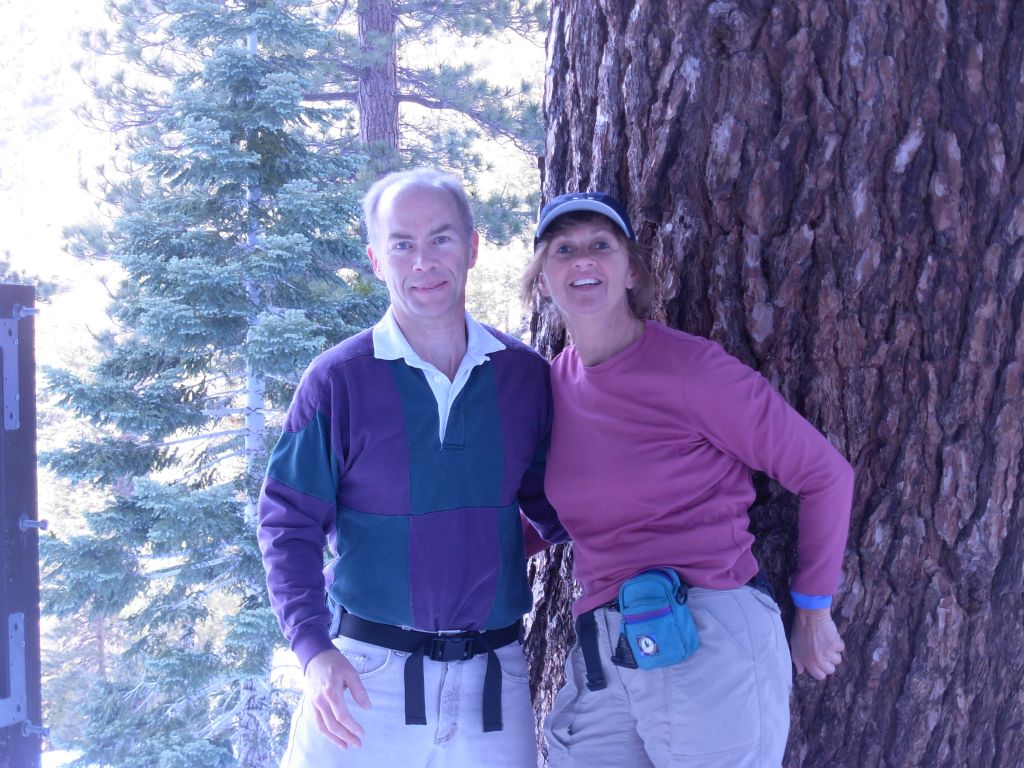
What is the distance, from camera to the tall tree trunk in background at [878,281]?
1894 millimetres

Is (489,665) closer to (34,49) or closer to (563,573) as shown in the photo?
(563,573)

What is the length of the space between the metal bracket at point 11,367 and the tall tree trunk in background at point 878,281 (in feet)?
8.78

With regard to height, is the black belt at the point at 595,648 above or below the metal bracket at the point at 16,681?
above

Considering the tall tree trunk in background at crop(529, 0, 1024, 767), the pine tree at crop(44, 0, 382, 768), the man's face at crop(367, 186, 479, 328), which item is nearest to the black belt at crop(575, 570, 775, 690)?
the tall tree trunk in background at crop(529, 0, 1024, 767)

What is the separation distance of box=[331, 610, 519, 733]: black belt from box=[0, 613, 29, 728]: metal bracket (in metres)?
2.46

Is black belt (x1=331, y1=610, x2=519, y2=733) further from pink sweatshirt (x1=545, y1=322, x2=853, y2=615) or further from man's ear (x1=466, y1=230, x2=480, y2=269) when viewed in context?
man's ear (x1=466, y1=230, x2=480, y2=269)

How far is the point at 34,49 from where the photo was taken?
1866 centimetres

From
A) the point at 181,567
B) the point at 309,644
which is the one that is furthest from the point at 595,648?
the point at 181,567

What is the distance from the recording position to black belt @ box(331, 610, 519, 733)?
5.93ft

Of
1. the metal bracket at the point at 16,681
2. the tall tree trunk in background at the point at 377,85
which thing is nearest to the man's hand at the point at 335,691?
the metal bracket at the point at 16,681

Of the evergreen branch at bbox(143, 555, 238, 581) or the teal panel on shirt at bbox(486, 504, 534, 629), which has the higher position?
the teal panel on shirt at bbox(486, 504, 534, 629)

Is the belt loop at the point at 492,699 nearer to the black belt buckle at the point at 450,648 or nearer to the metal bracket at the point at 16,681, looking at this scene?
the black belt buckle at the point at 450,648

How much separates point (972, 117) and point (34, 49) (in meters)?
20.4

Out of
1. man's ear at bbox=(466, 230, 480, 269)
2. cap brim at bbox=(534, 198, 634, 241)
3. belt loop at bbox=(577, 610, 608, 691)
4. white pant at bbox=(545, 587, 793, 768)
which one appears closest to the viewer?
white pant at bbox=(545, 587, 793, 768)
